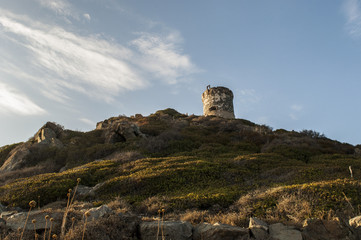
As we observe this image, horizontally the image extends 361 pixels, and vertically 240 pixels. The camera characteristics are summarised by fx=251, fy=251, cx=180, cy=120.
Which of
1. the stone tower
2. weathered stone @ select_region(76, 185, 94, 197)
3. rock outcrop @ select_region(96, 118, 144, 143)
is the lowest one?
weathered stone @ select_region(76, 185, 94, 197)

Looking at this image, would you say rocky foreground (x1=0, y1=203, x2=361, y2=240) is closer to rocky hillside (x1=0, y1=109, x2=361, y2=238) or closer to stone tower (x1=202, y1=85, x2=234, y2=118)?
rocky hillside (x1=0, y1=109, x2=361, y2=238)

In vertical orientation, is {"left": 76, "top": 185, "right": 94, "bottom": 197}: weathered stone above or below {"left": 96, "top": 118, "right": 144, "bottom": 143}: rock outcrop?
below

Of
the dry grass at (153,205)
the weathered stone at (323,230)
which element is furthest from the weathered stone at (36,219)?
the weathered stone at (323,230)

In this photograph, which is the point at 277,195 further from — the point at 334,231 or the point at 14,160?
the point at 14,160

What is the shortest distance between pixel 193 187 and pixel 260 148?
34.7ft

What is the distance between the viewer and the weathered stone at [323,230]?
205 inches

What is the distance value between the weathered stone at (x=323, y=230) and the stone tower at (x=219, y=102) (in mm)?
29152

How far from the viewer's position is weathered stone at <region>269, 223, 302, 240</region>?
5277 mm

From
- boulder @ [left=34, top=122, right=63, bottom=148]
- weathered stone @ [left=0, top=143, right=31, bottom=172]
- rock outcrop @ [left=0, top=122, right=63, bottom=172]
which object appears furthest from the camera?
boulder @ [left=34, top=122, right=63, bottom=148]

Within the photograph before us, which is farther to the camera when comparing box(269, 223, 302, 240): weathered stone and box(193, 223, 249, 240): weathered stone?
box(193, 223, 249, 240): weathered stone

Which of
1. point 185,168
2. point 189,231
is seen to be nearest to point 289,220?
point 189,231

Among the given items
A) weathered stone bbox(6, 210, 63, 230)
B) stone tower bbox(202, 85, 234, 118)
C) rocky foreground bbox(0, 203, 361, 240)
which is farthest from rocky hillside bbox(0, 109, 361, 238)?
stone tower bbox(202, 85, 234, 118)

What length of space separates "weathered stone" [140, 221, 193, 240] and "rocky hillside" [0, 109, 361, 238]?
1.33 metres

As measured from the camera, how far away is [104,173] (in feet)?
43.8
